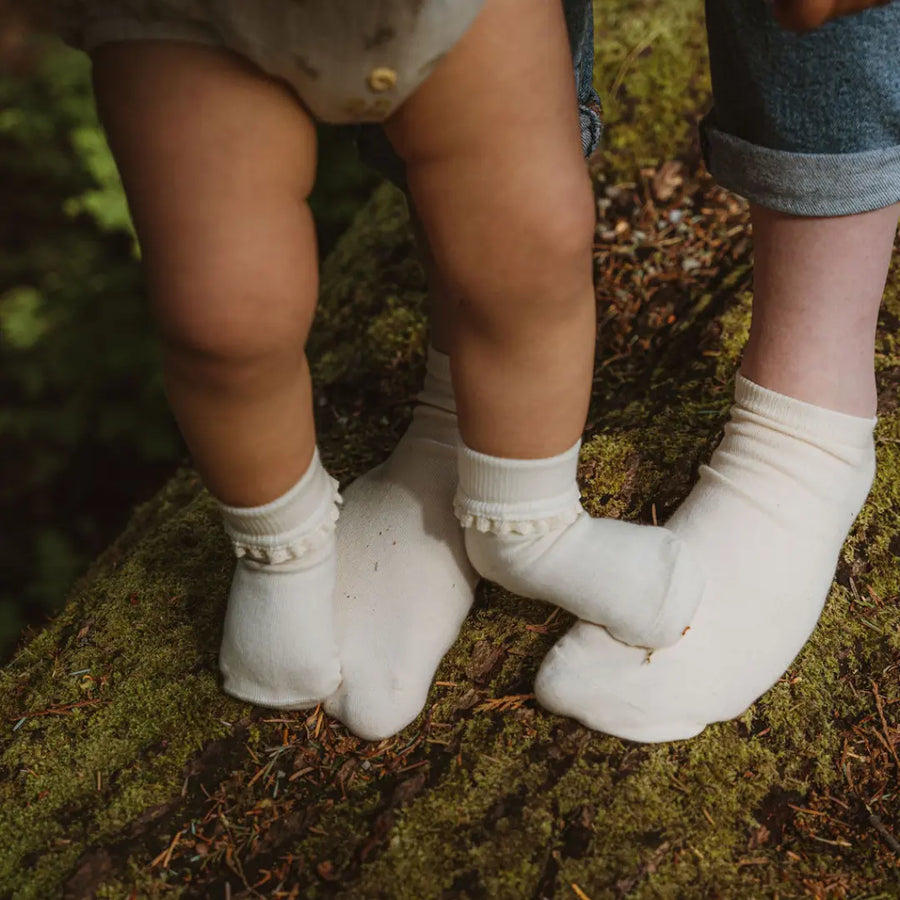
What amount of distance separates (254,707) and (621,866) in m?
0.60

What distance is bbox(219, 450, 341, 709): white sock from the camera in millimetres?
1179

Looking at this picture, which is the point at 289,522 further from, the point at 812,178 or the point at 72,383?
the point at 72,383

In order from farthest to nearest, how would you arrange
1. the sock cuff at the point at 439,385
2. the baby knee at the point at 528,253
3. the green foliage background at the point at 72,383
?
the green foliage background at the point at 72,383, the sock cuff at the point at 439,385, the baby knee at the point at 528,253

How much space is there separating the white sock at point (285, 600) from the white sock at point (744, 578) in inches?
13.5

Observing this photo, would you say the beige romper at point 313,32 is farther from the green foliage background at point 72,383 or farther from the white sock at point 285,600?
the green foliage background at point 72,383

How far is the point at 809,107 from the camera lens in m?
1.16

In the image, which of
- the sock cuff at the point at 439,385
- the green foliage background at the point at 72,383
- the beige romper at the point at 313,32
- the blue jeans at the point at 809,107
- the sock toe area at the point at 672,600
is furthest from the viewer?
the green foliage background at the point at 72,383

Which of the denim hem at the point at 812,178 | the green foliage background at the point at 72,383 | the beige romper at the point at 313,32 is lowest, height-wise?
the green foliage background at the point at 72,383

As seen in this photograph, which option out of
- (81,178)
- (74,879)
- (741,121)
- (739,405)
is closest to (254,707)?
(74,879)

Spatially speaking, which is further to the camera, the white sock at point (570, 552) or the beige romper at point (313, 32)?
the white sock at point (570, 552)

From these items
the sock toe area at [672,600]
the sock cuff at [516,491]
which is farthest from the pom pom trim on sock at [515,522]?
the sock toe area at [672,600]

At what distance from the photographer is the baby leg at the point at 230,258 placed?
90 cm

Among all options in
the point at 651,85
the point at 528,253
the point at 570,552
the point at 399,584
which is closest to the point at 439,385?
the point at 399,584

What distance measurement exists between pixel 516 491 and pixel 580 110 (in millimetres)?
652
